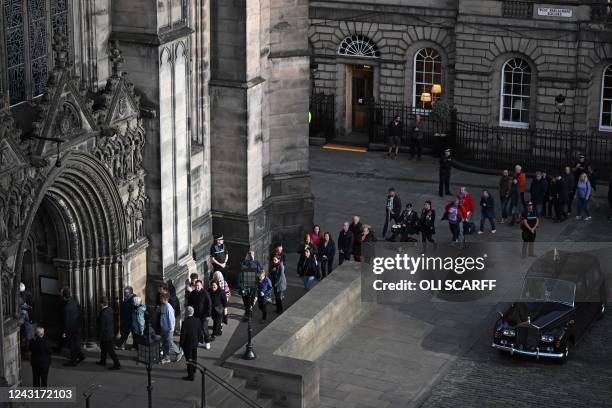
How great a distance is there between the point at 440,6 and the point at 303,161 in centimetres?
1293

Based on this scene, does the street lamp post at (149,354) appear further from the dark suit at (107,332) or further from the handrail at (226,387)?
the dark suit at (107,332)

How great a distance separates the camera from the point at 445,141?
5372cm

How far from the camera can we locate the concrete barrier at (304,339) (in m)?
33.1

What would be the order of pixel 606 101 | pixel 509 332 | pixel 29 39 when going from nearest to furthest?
pixel 29 39 < pixel 509 332 < pixel 606 101

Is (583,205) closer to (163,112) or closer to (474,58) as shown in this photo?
(474,58)

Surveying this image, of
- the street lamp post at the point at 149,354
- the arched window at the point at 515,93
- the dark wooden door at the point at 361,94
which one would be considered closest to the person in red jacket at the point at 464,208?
the arched window at the point at 515,93

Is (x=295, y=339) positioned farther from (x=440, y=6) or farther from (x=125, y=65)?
(x=440, y=6)

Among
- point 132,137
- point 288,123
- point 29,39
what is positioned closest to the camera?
point 29,39

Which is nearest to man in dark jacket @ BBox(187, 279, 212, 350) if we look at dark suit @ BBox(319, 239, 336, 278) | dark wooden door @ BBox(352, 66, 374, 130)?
dark suit @ BBox(319, 239, 336, 278)

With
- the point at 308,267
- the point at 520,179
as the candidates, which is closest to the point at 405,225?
the point at 308,267

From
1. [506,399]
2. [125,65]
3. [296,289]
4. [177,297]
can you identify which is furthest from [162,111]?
[506,399]

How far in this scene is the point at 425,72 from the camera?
54875mm

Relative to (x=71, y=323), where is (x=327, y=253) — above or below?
above

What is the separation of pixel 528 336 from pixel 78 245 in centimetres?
1051
